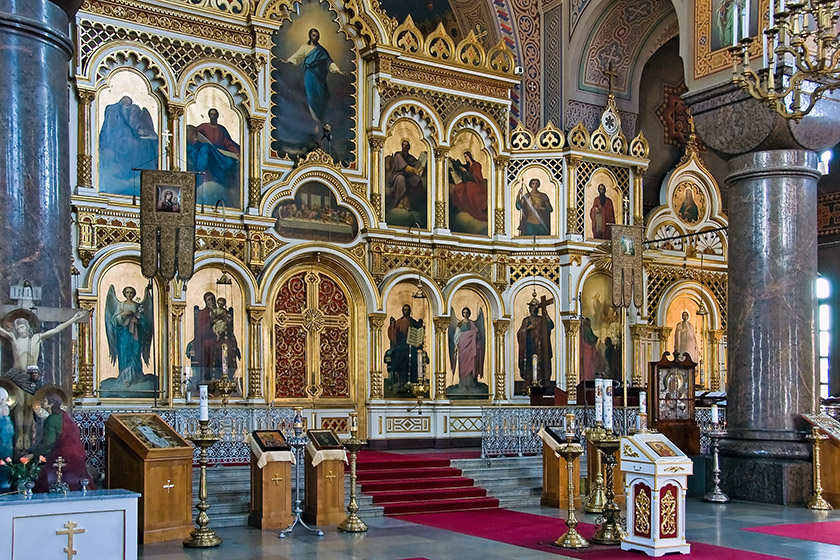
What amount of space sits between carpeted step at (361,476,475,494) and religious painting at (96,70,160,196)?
5.62 metres

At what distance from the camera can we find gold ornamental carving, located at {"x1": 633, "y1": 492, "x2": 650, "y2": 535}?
9.97 metres

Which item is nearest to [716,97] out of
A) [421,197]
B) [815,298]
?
[815,298]

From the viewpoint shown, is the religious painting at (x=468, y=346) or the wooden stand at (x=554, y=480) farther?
the religious painting at (x=468, y=346)

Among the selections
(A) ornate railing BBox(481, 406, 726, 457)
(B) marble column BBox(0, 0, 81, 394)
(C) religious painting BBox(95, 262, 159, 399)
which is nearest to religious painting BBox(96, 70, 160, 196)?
(C) religious painting BBox(95, 262, 159, 399)

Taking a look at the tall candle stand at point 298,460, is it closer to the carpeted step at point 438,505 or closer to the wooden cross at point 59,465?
the carpeted step at point 438,505

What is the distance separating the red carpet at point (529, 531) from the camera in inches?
387

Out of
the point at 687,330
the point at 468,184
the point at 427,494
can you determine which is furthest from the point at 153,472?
the point at 687,330

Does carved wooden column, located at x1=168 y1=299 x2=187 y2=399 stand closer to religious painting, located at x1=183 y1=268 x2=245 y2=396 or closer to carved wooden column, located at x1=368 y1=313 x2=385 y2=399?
religious painting, located at x1=183 y1=268 x2=245 y2=396

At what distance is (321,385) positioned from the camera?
16.7 metres

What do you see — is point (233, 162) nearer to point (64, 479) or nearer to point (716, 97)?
point (716, 97)

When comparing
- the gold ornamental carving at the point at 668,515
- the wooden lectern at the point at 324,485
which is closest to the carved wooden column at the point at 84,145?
the wooden lectern at the point at 324,485

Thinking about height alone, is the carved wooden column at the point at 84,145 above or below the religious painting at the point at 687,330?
above

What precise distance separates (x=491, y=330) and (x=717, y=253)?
217 inches

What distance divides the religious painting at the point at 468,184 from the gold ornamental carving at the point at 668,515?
8.94 meters
